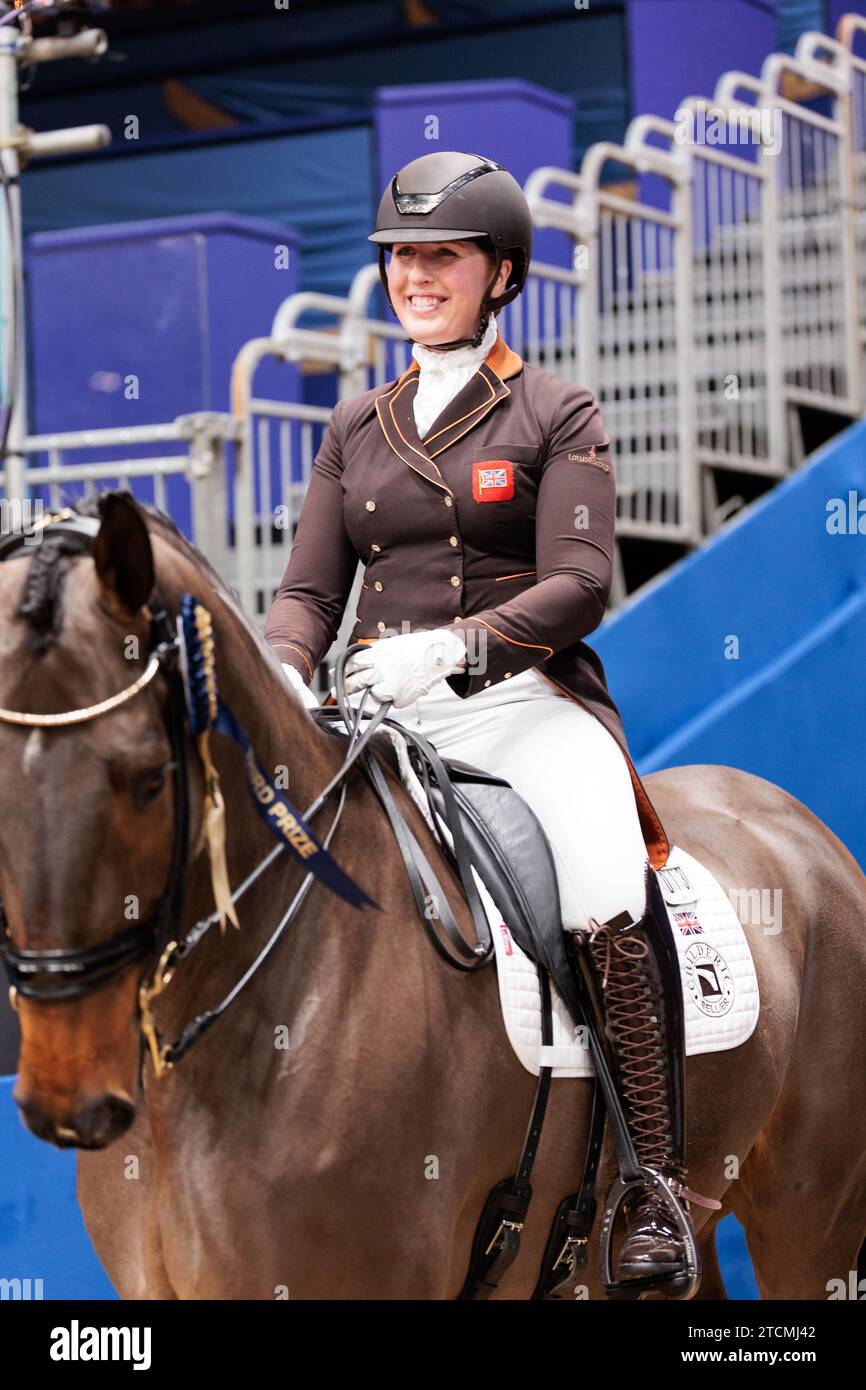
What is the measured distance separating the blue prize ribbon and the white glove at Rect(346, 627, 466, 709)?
0.94ft

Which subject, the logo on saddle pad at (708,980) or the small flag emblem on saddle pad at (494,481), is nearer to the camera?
the small flag emblem on saddle pad at (494,481)

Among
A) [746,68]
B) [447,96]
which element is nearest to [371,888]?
[447,96]

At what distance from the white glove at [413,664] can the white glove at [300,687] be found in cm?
19

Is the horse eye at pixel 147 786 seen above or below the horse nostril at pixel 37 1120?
above

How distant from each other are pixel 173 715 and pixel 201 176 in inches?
397

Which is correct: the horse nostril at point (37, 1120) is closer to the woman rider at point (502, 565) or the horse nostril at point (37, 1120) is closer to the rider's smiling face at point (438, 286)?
the woman rider at point (502, 565)

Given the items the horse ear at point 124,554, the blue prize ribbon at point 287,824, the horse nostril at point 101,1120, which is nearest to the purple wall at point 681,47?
the blue prize ribbon at point 287,824

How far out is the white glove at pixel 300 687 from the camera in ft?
10.2


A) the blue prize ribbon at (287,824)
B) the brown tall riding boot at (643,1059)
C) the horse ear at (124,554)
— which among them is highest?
the horse ear at (124,554)

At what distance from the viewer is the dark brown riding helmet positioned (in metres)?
3.28

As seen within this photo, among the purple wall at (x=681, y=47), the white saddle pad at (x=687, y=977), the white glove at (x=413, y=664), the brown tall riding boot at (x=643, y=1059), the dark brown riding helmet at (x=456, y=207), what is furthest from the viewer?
the purple wall at (x=681, y=47)

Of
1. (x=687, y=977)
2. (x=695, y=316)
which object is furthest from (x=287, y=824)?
(x=695, y=316)

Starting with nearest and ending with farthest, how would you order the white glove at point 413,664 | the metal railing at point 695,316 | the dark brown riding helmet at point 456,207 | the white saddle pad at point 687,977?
the white glove at point 413,664 → the white saddle pad at point 687,977 → the dark brown riding helmet at point 456,207 → the metal railing at point 695,316

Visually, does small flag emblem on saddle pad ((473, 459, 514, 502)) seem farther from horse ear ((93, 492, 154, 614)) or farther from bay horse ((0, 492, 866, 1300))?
horse ear ((93, 492, 154, 614))
